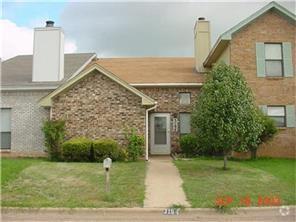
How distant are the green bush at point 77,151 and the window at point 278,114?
30.3 ft

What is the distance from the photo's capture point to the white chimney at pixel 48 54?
21938mm

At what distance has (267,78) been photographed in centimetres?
2072

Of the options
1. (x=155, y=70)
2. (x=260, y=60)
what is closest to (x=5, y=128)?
(x=155, y=70)

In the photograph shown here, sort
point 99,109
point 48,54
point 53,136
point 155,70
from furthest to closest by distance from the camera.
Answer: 1. point 155,70
2. point 48,54
3. point 99,109
4. point 53,136

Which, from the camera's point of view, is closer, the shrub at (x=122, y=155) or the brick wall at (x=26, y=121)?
the shrub at (x=122, y=155)

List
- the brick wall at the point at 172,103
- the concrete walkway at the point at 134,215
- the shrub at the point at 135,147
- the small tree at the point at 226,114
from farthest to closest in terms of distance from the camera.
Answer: the brick wall at the point at 172,103, the shrub at the point at 135,147, the small tree at the point at 226,114, the concrete walkway at the point at 134,215

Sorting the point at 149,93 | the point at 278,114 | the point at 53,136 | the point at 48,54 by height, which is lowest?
the point at 53,136

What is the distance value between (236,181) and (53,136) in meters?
8.86

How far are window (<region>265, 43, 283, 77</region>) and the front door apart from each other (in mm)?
5876

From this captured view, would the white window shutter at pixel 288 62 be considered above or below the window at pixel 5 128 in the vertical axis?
above

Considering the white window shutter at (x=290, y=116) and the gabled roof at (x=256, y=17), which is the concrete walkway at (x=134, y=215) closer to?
the white window shutter at (x=290, y=116)

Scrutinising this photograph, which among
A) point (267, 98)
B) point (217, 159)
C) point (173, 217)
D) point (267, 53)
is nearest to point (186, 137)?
point (217, 159)

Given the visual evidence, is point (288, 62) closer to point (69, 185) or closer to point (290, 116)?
point (290, 116)
